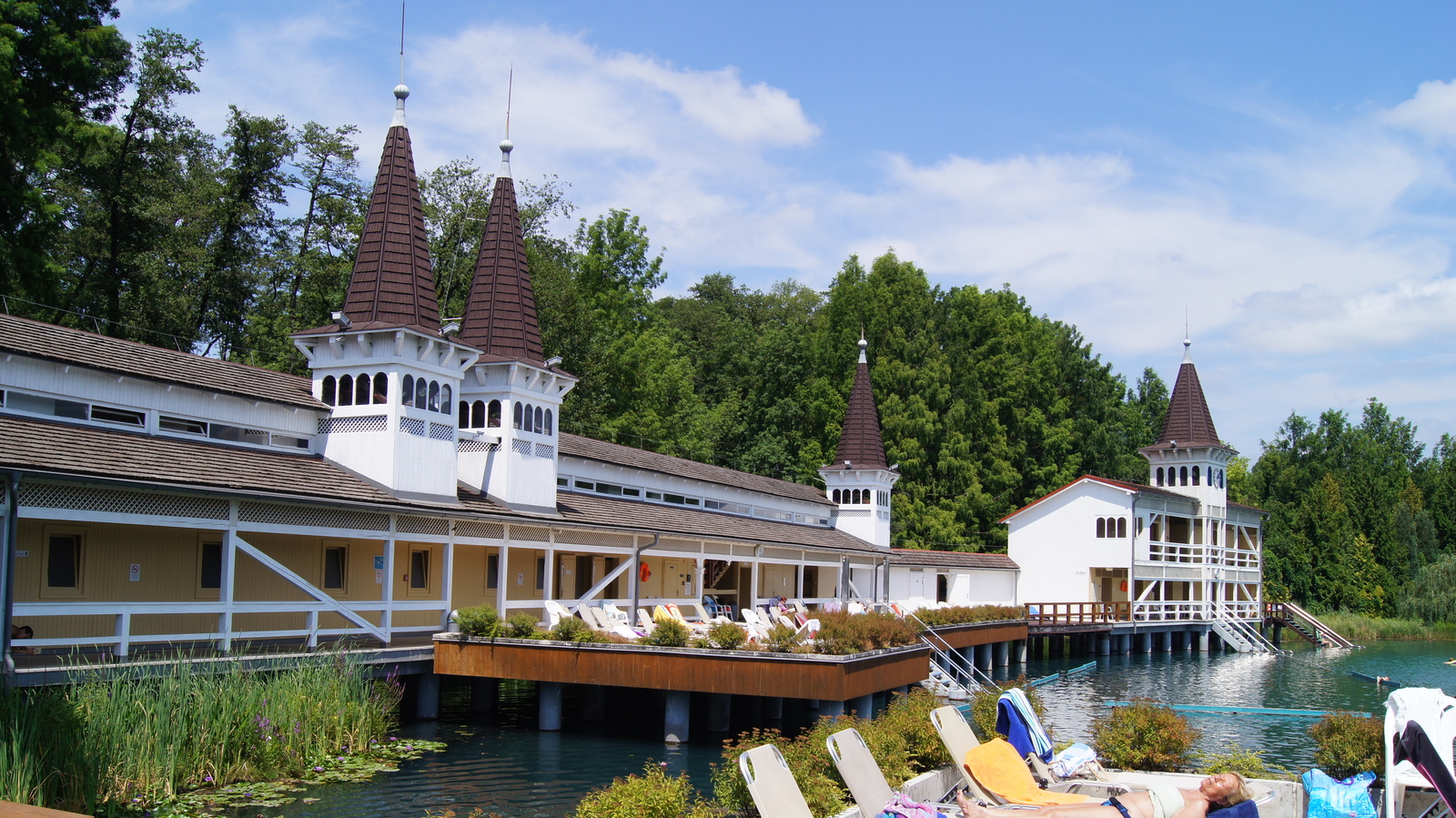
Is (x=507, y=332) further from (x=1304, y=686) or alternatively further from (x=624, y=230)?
(x=624, y=230)

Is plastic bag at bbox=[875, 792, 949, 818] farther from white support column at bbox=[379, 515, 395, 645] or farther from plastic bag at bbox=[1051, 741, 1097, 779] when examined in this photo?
white support column at bbox=[379, 515, 395, 645]

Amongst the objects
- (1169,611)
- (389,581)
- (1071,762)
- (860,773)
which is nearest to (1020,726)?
(1071,762)

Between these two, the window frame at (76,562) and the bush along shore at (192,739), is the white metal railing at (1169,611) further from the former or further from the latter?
the window frame at (76,562)

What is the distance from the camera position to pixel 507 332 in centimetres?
2800

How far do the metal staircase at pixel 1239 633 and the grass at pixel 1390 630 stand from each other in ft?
32.3

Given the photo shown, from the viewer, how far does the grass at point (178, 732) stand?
1202 centimetres

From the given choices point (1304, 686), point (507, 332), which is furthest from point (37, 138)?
point (1304, 686)

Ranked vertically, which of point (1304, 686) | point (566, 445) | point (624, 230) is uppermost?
point (624, 230)

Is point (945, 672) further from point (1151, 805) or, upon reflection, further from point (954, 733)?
point (1151, 805)

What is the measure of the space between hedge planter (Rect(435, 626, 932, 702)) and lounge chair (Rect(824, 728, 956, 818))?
320 inches

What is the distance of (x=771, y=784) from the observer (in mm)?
10000

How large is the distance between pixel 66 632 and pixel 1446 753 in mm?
18318

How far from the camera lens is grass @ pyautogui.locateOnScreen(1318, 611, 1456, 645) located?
60.7 meters

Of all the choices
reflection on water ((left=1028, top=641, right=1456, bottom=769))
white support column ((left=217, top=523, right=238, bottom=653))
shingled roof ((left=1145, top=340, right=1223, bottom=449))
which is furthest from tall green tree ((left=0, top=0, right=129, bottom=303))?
shingled roof ((left=1145, top=340, right=1223, bottom=449))
